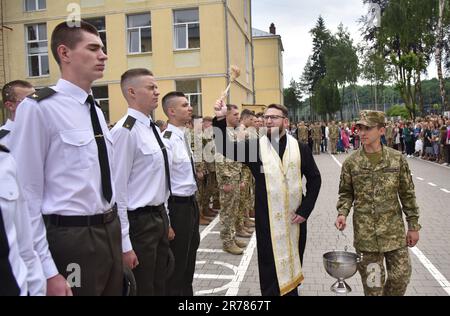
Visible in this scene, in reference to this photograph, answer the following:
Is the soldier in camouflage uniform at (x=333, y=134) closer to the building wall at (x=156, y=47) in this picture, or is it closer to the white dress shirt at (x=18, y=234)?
the building wall at (x=156, y=47)

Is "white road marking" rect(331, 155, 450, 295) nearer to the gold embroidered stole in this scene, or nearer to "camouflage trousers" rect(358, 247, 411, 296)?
"camouflage trousers" rect(358, 247, 411, 296)

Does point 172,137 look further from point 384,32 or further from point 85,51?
point 384,32

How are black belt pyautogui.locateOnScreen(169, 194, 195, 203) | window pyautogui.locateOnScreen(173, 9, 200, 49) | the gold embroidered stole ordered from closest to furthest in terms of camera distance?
the gold embroidered stole, black belt pyautogui.locateOnScreen(169, 194, 195, 203), window pyautogui.locateOnScreen(173, 9, 200, 49)

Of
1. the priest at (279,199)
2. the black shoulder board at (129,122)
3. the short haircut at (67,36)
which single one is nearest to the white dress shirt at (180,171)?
the priest at (279,199)

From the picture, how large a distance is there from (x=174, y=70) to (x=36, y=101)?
2069cm

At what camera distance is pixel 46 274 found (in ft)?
6.97

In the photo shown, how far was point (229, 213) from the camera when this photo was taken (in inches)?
273

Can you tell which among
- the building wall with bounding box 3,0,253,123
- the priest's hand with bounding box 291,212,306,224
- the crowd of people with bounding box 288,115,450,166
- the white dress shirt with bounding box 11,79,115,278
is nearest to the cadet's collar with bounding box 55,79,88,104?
the white dress shirt with bounding box 11,79,115,278

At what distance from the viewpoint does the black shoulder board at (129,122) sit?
355 cm

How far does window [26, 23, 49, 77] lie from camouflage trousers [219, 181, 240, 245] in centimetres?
2069

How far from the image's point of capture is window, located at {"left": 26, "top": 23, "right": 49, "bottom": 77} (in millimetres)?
24266

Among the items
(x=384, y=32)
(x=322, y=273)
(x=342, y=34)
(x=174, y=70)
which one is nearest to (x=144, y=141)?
(x=322, y=273)

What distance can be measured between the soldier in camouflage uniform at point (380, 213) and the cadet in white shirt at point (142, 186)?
168 cm

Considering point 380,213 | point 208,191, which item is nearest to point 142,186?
point 380,213
